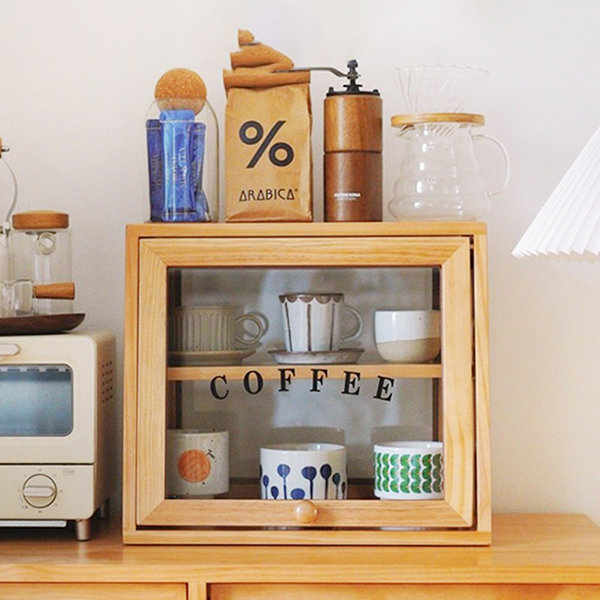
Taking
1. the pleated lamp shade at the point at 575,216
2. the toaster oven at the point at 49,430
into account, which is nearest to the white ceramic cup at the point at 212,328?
the toaster oven at the point at 49,430

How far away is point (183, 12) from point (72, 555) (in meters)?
0.97

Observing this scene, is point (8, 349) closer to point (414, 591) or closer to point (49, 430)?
point (49, 430)

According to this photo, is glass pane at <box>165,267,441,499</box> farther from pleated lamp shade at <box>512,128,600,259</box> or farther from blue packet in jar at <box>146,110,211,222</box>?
pleated lamp shade at <box>512,128,600,259</box>

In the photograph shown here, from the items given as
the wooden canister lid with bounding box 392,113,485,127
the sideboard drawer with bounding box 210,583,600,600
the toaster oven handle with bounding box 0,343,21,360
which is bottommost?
the sideboard drawer with bounding box 210,583,600,600

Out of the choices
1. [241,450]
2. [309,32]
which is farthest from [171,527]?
[309,32]

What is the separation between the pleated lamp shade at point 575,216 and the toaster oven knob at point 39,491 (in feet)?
2.91

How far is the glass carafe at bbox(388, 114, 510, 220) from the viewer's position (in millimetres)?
1684

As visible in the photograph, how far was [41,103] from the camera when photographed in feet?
6.35

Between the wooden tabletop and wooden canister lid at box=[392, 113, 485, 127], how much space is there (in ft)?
2.15

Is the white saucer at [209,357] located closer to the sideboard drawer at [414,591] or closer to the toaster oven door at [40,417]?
the toaster oven door at [40,417]

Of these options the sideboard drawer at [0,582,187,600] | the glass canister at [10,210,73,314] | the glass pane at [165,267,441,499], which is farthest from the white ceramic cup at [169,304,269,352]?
the sideboard drawer at [0,582,187,600]

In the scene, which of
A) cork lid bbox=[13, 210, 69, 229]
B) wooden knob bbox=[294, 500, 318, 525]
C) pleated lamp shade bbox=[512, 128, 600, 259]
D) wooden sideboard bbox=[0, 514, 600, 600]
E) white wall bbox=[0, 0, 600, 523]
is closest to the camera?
pleated lamp shade bbox=[512, 128, 600, 259]

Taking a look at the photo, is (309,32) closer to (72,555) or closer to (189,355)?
(189,355)

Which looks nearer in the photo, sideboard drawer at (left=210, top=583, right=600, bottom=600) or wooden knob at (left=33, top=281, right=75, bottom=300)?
sideboard drawer at (left=210, top=583, right=600, bottom=600)
